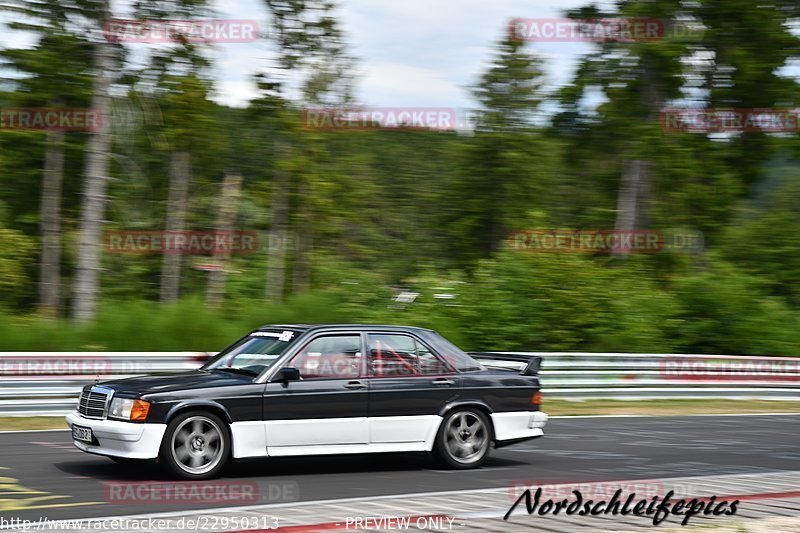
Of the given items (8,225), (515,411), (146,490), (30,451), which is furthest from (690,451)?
(8,225)

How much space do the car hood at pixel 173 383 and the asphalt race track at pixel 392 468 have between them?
82cm

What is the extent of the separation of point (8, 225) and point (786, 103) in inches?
1261

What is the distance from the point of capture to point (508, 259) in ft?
84.2

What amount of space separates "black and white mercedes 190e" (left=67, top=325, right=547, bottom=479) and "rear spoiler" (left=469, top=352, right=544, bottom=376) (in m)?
0.02

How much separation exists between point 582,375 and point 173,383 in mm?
12679

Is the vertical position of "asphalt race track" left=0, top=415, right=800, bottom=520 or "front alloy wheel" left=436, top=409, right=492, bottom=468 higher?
"front alloy wheel" left=436, top=409, right=492, bottom=468

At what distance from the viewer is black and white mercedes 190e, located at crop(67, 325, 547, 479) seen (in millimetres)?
9219

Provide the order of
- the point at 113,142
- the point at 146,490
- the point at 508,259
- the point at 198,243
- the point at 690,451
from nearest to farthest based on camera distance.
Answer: the point at 146,490, the point at 690,451, the point at 508,259, the point at 113,142, the point at 198,243

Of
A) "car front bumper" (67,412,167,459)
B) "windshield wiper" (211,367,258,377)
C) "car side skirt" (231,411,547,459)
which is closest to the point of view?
"car front bumper" (67,412,167,459)

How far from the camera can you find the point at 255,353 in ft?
33.8

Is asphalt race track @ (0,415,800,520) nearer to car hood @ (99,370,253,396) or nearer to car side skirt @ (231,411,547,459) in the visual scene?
car side skirt @ (231,411,547,459)

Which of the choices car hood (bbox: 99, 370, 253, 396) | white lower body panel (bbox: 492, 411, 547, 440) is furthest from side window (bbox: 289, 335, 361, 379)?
white lower body panel (bbox: 492, 411, 547, 440)

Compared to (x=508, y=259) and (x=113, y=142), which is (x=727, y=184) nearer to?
(x=508, y=259)

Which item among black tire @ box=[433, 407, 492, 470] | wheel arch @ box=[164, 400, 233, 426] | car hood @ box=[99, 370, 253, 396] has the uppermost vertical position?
car hood @ box=[99, 370, 253, 396]
